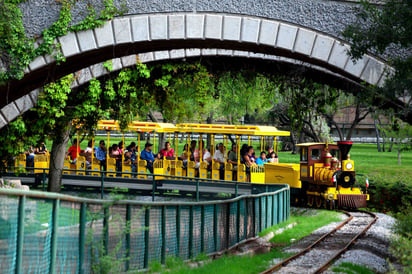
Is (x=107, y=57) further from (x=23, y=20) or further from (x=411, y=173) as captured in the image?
(x=411, y=173)

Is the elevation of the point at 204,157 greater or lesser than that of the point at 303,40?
lesser

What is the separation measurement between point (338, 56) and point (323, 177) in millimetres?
11949

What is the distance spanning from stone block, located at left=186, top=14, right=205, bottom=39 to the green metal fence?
3528 millimetres

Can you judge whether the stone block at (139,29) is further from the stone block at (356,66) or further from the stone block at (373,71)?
the stone block at (373,71)

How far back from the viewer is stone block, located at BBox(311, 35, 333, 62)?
42.7ft

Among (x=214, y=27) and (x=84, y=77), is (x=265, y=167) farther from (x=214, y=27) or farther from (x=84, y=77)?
(x=214, y=27)

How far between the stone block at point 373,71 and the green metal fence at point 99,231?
3.95 meters

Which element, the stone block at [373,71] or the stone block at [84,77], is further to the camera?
the stone block at [84,77]

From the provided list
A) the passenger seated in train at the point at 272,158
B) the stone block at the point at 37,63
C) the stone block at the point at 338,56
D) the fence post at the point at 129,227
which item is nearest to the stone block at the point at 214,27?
the stone block at the point at 338,56

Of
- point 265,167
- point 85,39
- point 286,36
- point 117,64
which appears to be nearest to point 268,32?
point 286,36

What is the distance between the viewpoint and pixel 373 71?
42.8ft

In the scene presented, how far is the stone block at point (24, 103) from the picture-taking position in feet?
55.3

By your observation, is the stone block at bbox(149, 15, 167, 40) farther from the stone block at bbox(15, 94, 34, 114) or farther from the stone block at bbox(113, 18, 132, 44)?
the stone block at bbox(15, 94, 34, 114)

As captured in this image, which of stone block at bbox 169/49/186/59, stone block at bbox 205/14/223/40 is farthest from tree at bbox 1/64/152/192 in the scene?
stone block at bbox 205/14/223/40
